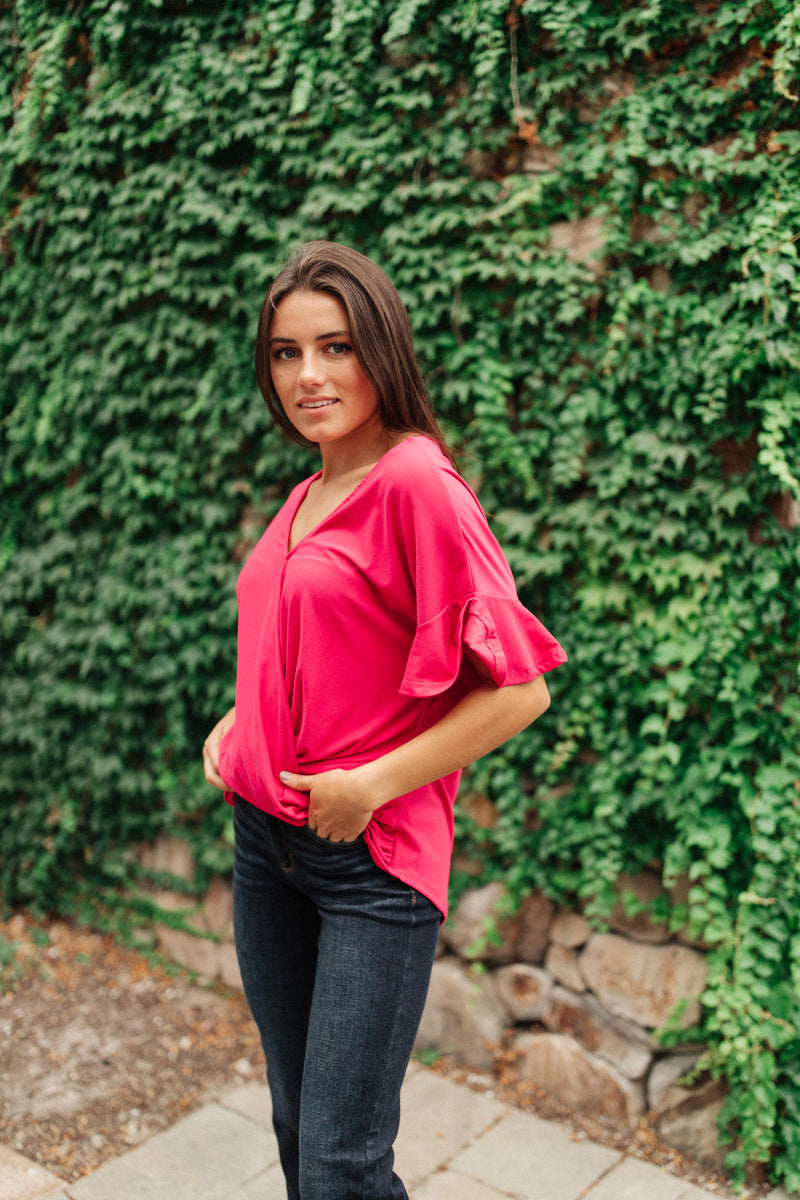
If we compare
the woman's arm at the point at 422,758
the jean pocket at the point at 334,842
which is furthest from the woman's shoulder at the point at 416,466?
the jean pocket at the point at 334,842

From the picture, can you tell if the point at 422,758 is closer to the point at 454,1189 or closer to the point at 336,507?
the point at 336,507

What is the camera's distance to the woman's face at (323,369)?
4.80 ft

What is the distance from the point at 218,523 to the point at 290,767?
6.67ft

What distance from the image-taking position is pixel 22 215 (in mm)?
3719

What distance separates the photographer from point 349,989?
4.53 feet

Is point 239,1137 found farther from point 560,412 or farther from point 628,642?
point 560,412

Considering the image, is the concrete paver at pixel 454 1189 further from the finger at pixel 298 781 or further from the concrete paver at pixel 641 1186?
the finger at pixel 298 781

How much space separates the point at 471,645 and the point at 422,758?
0.20 meters

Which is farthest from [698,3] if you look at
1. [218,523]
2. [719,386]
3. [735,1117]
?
[735,1117]

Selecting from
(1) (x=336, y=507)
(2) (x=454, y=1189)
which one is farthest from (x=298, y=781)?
(2) (x=454, y=1189)

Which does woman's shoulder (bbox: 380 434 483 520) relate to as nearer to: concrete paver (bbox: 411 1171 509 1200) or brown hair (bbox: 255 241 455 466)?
brown hair (bbox: 255 241 455 466)

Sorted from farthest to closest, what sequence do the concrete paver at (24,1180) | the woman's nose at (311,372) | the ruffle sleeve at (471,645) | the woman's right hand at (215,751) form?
the concrete paver at (24,1180), the woman's right hand at (215,751), the woman's nose at (311,372), the ruffle sleeve at (471,645)

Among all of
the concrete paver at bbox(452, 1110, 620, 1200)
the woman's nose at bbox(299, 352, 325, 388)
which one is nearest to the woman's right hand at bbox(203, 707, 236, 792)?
the woman's nose at bbox(299, 352, 325, 388)

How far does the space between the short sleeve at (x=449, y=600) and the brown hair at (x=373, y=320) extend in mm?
167
